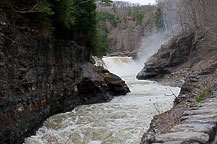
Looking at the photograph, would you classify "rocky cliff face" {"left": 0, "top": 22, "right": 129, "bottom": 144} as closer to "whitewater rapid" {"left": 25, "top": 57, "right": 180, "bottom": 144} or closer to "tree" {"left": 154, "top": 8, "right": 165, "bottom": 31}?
"whitewater rapid" {"left": 25, "top": 57, "right": 180, "bottom": 144}

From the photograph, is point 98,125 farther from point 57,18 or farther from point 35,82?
point 57,18

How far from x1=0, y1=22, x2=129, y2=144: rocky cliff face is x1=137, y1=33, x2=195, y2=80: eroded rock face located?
41.8 ft

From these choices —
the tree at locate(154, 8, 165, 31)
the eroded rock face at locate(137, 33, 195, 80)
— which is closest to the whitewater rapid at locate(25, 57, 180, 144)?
the eroded rock face at locate(137, 33, 195, 80)

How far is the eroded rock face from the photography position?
2344 cm

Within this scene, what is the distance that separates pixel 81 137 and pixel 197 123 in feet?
14.7

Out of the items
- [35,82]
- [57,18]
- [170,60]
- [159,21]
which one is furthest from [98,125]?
[159,21]

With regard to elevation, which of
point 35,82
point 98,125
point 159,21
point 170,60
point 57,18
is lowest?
point 98,125

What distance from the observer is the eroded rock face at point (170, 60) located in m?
23.4

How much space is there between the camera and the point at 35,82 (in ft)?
24.3

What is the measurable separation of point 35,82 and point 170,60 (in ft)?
61.2

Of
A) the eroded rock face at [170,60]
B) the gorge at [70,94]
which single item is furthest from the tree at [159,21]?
the gorge at [70,94]

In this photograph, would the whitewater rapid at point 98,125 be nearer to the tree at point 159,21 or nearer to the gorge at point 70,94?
the gorge at point 70,94

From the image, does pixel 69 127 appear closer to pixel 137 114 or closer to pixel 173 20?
pixel 137 114

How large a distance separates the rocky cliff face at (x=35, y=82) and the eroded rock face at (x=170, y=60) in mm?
12733
